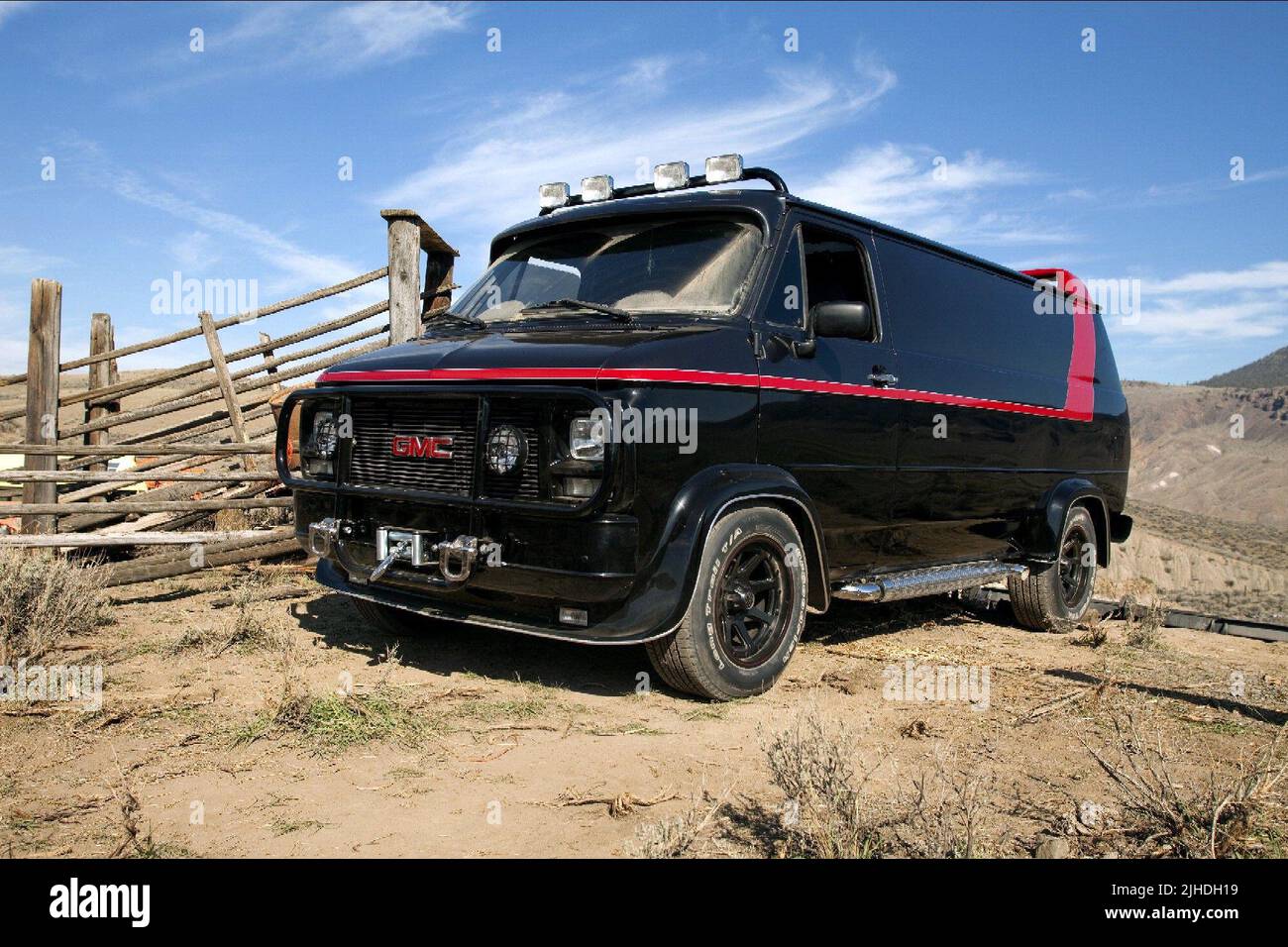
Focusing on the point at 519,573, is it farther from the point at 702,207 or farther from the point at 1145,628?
the point at 1145,628

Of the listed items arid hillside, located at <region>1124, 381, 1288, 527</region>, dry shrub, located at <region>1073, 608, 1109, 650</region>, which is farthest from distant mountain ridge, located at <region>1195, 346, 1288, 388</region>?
dry shrub, located at <region>1073, 608, 1109, 650</region>

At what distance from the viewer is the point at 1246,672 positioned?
6.10 m

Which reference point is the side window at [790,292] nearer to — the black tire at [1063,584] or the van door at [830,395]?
the van door at [830,395]

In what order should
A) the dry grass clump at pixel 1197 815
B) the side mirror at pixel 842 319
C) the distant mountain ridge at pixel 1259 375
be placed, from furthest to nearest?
the distant mountain ridge at pixel 1259 375, the side mirror at pixel 842 319, the dry grass clump at pixel 1197 815

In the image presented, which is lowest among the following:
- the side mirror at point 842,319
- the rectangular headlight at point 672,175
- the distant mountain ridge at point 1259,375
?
the side mirror at point 842,319

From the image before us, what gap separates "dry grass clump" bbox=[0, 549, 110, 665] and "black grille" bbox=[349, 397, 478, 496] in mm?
2004

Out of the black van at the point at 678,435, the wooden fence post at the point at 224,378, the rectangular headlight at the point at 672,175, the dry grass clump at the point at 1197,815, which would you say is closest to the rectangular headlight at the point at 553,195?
the black van at the point at 678,435

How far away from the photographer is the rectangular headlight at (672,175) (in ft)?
17.5

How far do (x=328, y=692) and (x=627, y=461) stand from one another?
1.81 m

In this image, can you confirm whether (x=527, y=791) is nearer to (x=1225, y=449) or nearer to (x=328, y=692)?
(x=328, y=692)

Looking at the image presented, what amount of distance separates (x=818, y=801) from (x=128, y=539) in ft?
18.0

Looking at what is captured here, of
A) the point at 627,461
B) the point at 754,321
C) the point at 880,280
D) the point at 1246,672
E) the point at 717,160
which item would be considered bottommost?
the point at 1246,672

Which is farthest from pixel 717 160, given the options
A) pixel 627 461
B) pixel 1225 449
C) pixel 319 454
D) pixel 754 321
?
pixel 1225 449

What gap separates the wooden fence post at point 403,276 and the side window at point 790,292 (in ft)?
15.3
